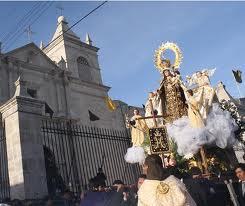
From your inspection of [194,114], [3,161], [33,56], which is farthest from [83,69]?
[194,114]

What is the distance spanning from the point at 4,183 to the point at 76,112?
625 inches

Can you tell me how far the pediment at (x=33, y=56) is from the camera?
1014 inches

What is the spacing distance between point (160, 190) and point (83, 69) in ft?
86.1

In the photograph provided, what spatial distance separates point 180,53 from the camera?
12969mm

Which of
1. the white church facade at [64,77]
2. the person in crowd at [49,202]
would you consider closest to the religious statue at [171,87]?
the person in crowd at [49,202]

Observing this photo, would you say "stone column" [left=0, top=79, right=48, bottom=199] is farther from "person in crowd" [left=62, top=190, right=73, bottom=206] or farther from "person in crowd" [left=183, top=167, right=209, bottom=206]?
"person in crowd" [left=183, top=167, right=209, bottom=206]

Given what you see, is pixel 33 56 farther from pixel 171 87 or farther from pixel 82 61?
pixel 171 87

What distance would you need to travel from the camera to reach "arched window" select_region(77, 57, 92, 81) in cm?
3000

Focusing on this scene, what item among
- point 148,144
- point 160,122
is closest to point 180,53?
point 160,122

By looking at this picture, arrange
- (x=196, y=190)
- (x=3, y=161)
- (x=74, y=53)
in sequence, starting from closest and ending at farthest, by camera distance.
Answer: (x=196, y=190)
(x=3, y=161)
(x=74, y=53)

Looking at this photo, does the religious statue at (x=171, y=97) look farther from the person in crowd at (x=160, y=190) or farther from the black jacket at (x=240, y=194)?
the person in crowd at (x=160, y=190)

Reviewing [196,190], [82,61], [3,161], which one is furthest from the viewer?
[82,61]

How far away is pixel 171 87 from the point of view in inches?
490

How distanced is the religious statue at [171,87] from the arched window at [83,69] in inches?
678
